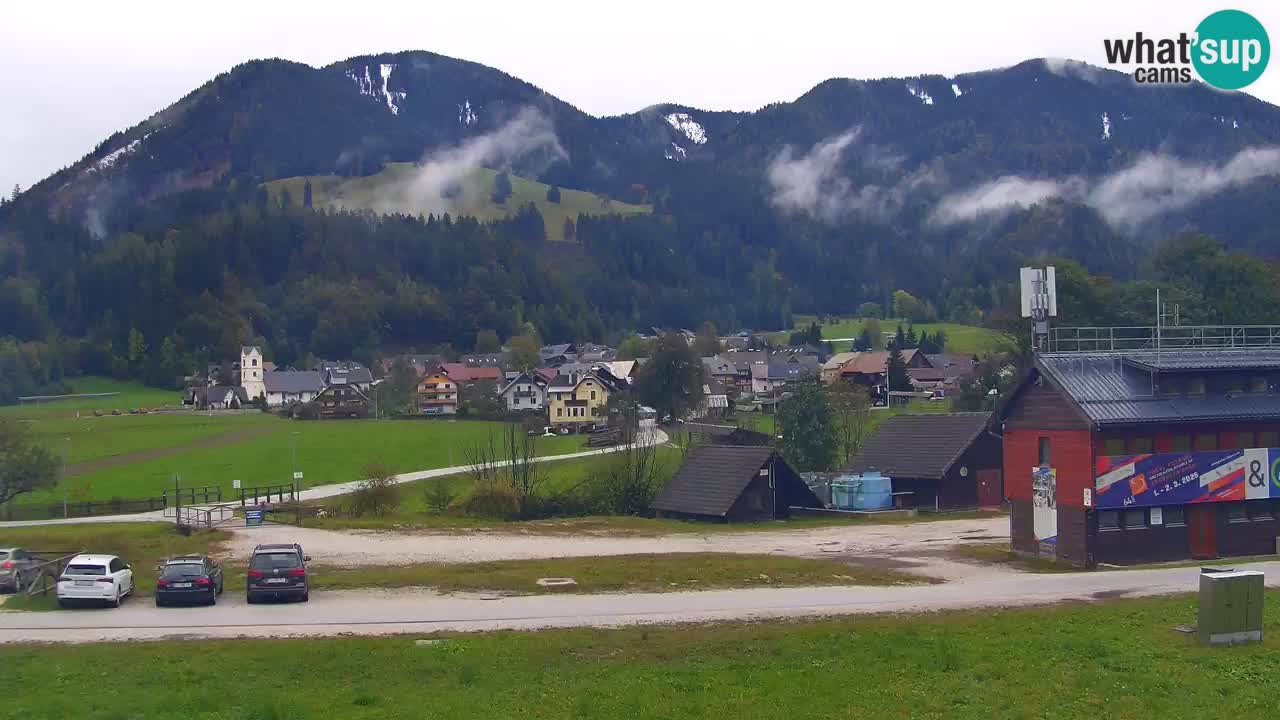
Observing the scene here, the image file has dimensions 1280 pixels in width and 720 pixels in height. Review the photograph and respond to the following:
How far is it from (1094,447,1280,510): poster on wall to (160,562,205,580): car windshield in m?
23.7

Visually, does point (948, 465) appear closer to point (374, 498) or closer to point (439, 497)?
point (439, 497)

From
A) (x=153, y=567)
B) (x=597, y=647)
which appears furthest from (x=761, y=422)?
(x=597, y=647)

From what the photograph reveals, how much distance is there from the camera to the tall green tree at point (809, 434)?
6538 cm

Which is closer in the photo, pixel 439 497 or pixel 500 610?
pixel 500 610

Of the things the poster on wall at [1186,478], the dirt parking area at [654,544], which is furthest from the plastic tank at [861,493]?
the poster on wall at [1186,478]

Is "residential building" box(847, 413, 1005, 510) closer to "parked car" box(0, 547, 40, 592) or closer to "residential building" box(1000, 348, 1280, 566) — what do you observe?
"residential building" box(1000, 348, 1280, 566)

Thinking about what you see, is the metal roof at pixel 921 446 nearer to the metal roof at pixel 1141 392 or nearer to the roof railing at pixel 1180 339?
the roof railing at pixel 1180 339

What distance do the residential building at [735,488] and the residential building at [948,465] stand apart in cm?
526

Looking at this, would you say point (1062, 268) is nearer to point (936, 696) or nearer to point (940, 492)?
point (940, 492)

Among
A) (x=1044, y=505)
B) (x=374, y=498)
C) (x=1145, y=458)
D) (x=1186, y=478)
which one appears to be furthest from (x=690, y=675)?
(x=374, y=498)

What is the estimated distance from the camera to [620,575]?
3166 centimetres

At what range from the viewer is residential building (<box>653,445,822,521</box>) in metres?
52.1

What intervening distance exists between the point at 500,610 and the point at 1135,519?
1990cm

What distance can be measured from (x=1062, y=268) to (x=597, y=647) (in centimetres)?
7834
